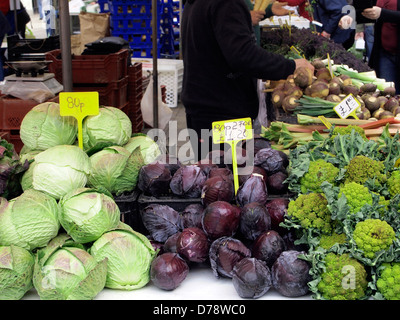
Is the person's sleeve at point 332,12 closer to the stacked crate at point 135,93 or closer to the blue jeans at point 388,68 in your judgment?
the blue jeans at point 388,68

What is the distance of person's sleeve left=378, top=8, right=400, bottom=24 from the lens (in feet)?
17.5

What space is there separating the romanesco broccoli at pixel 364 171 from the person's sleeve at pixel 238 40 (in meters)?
1.38

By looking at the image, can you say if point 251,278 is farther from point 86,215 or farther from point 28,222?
point 28,222

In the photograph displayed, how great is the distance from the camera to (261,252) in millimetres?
1754

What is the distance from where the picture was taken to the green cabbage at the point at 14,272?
5.41 feet

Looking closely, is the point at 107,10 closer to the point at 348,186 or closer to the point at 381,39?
the point at 381,39

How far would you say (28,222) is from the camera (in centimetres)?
177

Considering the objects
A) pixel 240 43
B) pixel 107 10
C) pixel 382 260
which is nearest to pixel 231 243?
pixel 382 260

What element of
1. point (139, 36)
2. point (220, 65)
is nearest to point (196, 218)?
point (220, 65)

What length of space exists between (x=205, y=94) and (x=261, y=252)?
5.82ft

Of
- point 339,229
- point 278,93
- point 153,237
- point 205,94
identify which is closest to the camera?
point 339,229

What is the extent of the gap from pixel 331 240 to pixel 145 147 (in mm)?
1063

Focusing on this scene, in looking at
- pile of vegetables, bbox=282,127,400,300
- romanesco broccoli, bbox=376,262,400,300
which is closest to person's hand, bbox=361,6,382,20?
pile of vegetables, bbox=282,127,400,300

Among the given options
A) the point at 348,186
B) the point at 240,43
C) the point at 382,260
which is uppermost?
the point at 240,43
